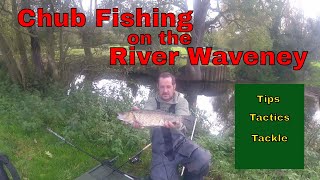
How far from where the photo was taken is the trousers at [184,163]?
4.03m

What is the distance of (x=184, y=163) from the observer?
4176mm

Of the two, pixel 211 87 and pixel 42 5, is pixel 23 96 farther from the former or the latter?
pixel 211 87

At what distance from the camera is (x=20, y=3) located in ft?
28.0

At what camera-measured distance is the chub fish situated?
3.87 metres

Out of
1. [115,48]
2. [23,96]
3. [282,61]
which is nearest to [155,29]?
[115,48]

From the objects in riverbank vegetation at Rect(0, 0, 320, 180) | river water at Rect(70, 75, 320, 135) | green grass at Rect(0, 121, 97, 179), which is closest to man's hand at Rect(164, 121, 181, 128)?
riverbank vegetation at Rect(0, 0, 320, 180)

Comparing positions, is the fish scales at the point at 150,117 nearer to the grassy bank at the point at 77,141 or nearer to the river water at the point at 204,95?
the grassy bank at the point at 77,141

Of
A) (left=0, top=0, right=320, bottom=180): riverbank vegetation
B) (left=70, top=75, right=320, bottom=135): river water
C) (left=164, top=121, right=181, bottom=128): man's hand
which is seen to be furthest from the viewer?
(left=70, top=75, right=320, bottom=135): river water

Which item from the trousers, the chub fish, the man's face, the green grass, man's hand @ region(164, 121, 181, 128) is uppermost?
the man's face

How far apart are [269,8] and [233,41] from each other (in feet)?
12.9

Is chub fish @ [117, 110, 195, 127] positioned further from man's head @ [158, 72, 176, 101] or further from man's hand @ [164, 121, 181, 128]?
man's head @ [158, 72, 176, 101]

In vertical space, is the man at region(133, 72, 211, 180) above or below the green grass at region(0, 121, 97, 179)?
above

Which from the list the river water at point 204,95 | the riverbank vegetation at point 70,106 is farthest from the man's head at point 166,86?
the river water at point 204,95

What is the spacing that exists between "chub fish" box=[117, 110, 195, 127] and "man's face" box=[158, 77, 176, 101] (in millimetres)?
384
